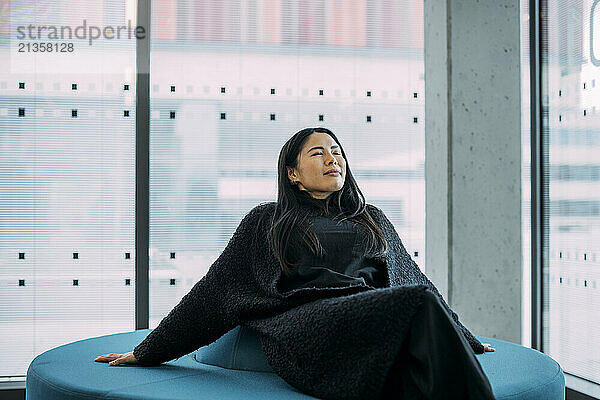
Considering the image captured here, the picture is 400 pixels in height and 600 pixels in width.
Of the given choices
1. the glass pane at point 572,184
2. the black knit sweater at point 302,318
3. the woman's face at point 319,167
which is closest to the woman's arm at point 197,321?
the black knit sweater at point 302,318

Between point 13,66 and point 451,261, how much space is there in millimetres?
2243

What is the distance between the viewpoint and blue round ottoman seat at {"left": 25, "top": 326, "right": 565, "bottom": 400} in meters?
1.93

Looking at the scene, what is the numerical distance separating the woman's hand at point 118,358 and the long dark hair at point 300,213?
570mm

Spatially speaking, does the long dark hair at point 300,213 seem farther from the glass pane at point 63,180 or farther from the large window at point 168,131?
the glass pane at point 63,180

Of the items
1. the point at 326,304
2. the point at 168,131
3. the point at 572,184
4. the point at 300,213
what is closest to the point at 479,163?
the point at 572,184

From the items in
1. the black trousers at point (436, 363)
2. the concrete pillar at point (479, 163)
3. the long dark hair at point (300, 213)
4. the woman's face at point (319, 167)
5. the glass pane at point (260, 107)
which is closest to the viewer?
the black trousers at point (436, 363)

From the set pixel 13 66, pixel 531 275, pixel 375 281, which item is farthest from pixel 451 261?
pixel 13 66

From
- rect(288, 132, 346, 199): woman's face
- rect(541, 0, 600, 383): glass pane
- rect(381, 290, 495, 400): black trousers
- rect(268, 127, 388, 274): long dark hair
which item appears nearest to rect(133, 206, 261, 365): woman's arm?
rect(268, 127, 388, 274): long dark hair

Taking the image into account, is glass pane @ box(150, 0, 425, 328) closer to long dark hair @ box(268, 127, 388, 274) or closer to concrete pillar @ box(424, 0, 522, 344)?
concrete pillar @ box(424, 0, 522, 344)

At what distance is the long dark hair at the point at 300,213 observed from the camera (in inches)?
93.0

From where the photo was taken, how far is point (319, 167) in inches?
99.3

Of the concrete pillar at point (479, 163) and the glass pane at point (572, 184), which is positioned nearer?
the glass pane at point (572, 184)

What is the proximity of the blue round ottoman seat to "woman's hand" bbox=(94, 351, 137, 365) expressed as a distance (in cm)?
3

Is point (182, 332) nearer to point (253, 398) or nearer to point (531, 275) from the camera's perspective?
point (253, 398)
